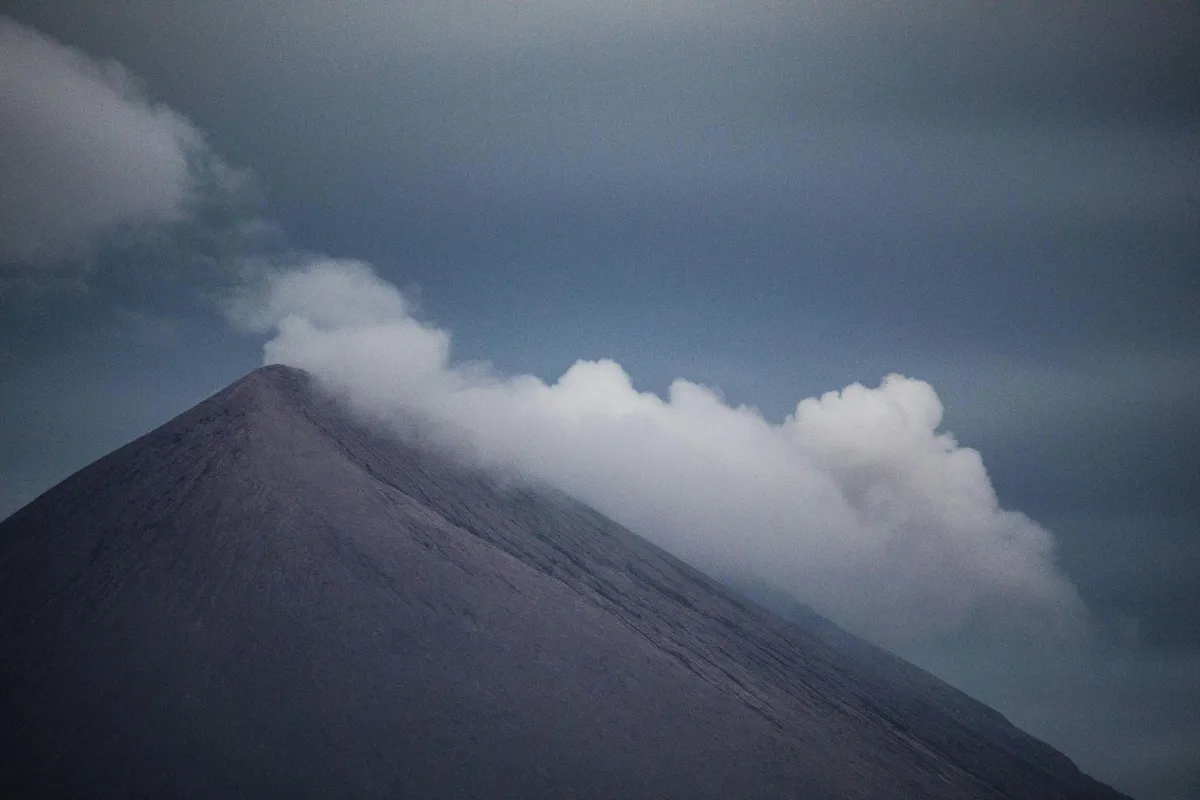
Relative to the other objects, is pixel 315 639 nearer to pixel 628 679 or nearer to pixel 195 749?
pixel 195 749

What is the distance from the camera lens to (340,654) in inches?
1281

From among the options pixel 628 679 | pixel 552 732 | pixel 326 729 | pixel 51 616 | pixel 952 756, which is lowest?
pixel 51 616

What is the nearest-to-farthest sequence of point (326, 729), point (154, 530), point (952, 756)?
Result: point (326, 729), point (154, 530), point (952, 756)

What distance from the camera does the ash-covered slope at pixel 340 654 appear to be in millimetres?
26906

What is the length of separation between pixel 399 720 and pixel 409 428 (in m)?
39.0

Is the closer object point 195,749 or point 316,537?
point 195,749

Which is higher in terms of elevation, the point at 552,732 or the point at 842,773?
the point at 842,773

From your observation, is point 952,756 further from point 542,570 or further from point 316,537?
point 316,537

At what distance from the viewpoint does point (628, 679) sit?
1523 inches

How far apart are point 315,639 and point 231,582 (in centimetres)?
577

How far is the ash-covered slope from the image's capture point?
88.3ft

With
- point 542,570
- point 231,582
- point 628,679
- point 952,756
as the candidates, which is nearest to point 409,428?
point 542,570

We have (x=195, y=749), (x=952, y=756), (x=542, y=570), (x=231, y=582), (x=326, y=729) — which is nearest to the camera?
(x=195, y=749)

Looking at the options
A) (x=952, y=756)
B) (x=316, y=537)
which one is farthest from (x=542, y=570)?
(x=952, y=756)
